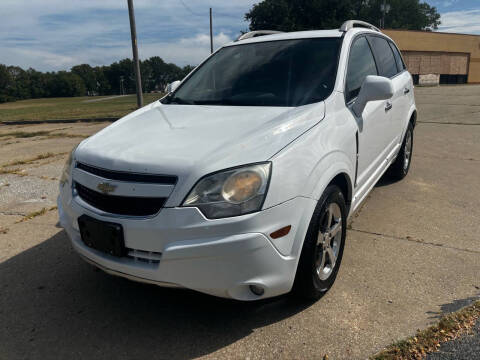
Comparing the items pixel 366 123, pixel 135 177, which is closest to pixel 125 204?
pixel 135 177

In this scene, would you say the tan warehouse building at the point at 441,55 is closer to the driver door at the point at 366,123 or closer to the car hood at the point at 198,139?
the driver door at the point at 366,123

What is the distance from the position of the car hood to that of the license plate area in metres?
Answer: 0.31

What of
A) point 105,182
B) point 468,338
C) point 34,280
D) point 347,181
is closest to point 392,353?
point 468,338

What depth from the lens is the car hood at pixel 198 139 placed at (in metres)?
2.04

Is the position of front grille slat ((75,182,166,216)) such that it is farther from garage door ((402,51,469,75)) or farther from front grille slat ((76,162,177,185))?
garage door ((402,51,469,75))

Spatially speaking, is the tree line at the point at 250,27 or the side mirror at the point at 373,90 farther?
the tree line at the point at 250,27

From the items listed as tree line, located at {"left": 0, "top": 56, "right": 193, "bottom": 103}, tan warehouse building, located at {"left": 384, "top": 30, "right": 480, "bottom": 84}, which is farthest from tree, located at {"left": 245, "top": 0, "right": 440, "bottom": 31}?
tree line, located at {"left": 0, "top": 56, "right": 193, "bottom": 103}

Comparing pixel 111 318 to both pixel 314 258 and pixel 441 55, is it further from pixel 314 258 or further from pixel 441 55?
pixel 441 55

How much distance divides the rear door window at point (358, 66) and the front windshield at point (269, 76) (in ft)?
0.56

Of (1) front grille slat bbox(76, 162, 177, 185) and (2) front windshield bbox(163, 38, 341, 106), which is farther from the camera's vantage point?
(2) front windshield bbox(163, 38, 341, 106)

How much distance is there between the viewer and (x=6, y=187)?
532 centimetres

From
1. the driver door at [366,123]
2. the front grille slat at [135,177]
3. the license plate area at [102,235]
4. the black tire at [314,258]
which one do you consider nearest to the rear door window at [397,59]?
the driver door at [366,123]

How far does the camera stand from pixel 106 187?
213cm

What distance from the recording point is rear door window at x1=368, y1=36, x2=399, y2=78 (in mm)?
3963
